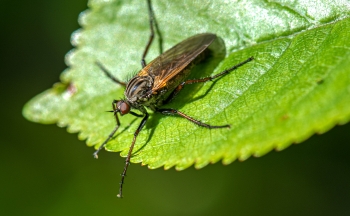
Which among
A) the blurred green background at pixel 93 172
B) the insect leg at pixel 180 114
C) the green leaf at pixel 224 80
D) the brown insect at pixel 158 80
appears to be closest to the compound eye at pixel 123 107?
the brown insect at pixel 158 80

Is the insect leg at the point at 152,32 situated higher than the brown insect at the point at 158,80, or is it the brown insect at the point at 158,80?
the insect leg at the point at 152,32

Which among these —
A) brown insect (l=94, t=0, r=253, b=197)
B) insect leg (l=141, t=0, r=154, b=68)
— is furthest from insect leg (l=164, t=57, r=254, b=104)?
Answer: insect leg (l=141, t=0, r=154, b=68)

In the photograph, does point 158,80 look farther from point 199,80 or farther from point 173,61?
point 199,80

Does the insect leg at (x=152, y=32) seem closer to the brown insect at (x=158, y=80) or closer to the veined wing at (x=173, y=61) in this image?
the brown insect at (x=158, y=80)

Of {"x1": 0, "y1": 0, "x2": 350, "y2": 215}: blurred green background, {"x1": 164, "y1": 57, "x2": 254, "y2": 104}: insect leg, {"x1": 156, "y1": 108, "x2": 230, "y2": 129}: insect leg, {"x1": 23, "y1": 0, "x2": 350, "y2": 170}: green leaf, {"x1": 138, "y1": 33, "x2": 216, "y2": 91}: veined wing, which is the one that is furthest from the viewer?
{"x1": 0, "y1": 0, "x2": 350, "y2": 215}: blurred green background

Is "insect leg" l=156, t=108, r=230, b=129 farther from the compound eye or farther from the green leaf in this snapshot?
the compound eye

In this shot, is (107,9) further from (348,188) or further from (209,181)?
(348,188)

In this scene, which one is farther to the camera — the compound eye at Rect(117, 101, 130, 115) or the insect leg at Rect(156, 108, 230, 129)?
the compound eye at Rect(117, 101, 130, 115)
